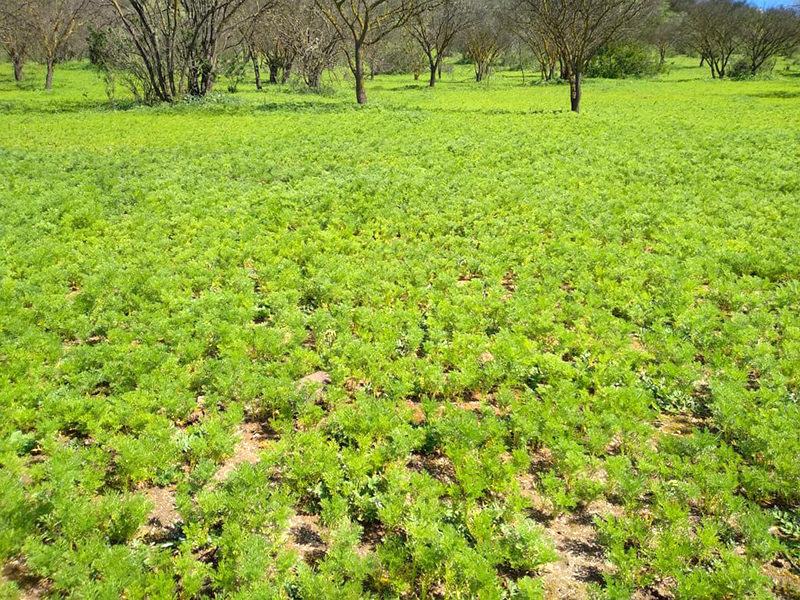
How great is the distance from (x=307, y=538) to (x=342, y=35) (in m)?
35.0

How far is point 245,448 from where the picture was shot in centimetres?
449

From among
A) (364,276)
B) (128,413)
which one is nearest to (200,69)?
(364,276)

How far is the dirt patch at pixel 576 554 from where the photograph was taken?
3307mm

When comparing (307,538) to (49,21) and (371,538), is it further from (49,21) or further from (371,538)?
(49,21)

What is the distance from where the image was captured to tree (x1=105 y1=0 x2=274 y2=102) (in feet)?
90.0

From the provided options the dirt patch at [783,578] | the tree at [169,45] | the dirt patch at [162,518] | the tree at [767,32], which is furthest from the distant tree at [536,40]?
the dirt patch at [162,518]

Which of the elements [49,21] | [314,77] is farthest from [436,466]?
[49,21]

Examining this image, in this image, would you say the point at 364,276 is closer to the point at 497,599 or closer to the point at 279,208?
the point at 279,208

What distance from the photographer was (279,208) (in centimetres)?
1054

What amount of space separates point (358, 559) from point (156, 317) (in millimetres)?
4135

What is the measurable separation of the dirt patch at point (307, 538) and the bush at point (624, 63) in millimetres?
57407

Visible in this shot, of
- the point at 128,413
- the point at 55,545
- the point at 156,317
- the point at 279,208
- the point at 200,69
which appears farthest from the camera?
the point at 200,69

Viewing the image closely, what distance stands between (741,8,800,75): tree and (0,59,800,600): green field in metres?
53.0

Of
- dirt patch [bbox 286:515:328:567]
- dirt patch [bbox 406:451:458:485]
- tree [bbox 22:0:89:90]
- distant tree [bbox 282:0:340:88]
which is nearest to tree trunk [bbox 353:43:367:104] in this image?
distant tree [bbox 282:0:340:88]
